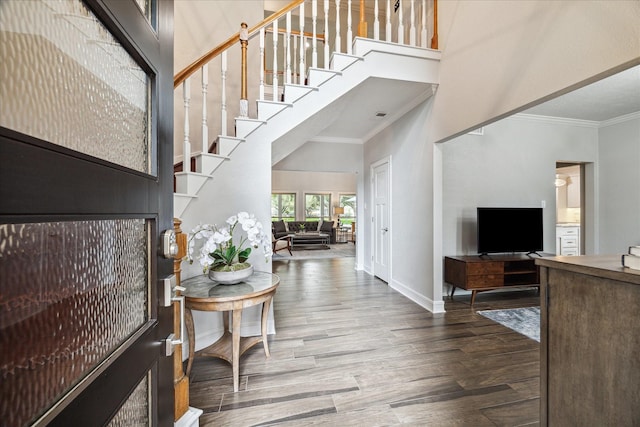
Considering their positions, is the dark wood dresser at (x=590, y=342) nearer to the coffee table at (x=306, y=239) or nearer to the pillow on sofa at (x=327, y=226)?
the coffee table at (x=306, y=239)

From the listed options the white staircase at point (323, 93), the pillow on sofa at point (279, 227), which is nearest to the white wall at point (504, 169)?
the white staircase at point (323, 93)

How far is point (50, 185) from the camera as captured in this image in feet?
1.26

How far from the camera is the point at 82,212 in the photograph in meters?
0.45

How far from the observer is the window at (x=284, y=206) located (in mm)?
10867

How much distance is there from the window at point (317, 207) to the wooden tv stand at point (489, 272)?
320 inches

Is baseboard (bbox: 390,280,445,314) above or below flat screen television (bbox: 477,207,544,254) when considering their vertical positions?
below

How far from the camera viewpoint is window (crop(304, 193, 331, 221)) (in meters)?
11.3

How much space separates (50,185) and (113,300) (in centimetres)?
34

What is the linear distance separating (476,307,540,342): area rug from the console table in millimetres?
2449

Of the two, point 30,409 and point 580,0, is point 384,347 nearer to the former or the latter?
point 30,409

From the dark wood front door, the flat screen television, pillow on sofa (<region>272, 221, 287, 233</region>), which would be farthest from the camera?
pillow on sofa (<region>272, 221, 287, 233</region>)

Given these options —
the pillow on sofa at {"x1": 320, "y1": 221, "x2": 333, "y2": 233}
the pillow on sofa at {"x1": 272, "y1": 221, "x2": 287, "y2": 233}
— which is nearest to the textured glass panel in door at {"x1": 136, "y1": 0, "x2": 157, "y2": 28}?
the pillow on sofa at {"x1": 272, "y1": 221, "x2": 287, "y2": 233}

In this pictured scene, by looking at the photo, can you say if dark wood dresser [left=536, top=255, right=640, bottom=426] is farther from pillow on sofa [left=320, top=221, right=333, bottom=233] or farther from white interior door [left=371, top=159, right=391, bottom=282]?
pillow on sofa [left=320, top=221, right=333, bottom=233]

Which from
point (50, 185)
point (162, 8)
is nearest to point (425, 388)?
point (50, 185)
